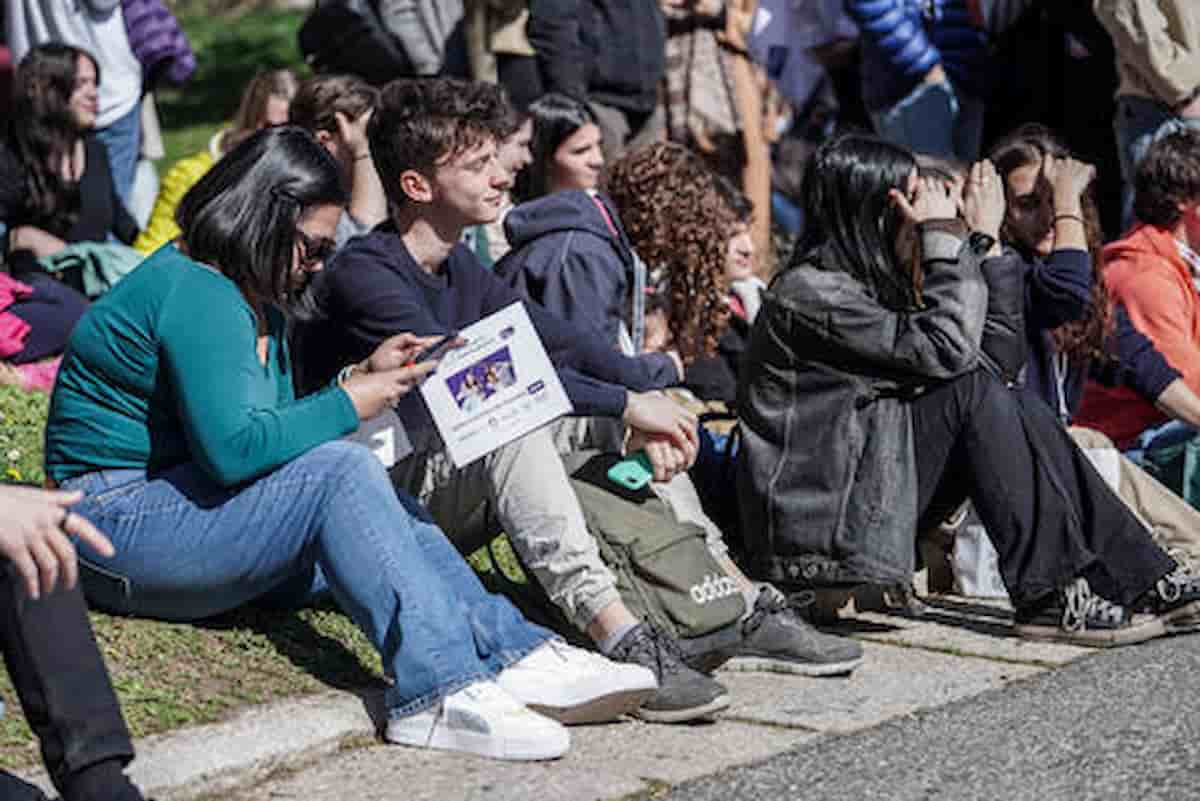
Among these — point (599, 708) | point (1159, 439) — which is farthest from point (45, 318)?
point (1159, 439)

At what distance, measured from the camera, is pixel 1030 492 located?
5715 mm

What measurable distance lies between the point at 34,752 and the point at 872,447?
2336 millimetres

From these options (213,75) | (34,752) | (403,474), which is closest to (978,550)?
(403,474)

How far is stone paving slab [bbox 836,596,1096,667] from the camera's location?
18.7ft

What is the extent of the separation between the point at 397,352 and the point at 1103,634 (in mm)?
2068

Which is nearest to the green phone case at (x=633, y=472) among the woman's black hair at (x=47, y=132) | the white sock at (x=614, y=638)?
the white sock at (x=614, y=638)

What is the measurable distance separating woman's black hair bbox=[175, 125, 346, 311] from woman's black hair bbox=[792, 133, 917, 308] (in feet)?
5.31

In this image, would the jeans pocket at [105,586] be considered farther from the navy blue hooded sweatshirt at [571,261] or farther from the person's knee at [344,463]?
the navy blue hooded sweatshirt at [571,261]

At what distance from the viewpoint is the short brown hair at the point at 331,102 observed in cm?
721

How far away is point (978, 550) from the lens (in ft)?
21.1

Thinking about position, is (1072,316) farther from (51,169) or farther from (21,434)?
(51,169)

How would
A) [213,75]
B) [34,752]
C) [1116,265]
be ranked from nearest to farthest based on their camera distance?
[34,752], [1116,265], [213,75]

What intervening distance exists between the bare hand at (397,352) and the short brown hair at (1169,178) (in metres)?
3.28

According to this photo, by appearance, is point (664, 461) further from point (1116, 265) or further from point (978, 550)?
point (1116, 265)
